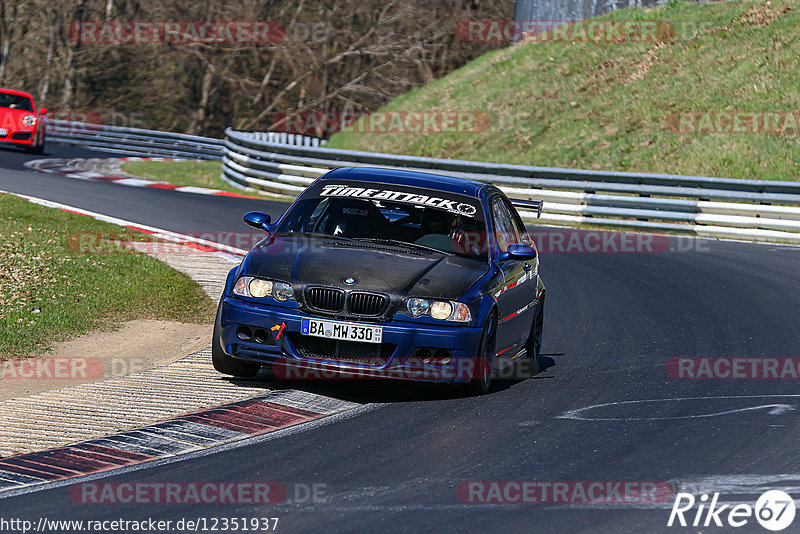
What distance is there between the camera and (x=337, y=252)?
8.15m

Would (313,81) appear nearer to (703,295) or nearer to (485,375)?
(703,295)

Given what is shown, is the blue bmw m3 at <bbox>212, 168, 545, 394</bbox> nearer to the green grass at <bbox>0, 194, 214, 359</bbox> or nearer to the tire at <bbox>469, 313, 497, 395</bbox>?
the tire at <bbox>469, 313, 497, 395</bbox>

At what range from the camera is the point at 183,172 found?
92.9 feet

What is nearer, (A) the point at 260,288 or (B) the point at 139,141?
(A) the point at 260,288

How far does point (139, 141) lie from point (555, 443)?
30.4 m

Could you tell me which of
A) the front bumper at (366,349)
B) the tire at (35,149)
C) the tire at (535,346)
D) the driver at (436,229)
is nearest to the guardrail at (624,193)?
the tire at (35,149)

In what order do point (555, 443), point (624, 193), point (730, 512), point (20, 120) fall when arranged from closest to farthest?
point (730, 512), point (555, 443), point (624, 193), point (20, 120)

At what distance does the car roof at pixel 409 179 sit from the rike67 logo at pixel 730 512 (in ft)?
→ 13.1

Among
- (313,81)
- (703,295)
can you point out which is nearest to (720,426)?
(703,295)

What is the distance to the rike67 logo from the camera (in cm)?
530

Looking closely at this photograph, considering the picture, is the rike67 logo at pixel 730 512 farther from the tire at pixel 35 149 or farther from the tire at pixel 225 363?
the tire at pixel 35 149

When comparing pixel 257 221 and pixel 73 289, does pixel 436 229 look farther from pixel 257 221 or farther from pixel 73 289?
pixel 73 289

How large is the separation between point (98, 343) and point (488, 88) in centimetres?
2514

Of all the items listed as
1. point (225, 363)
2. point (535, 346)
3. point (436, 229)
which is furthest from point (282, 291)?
point (535, 346)
